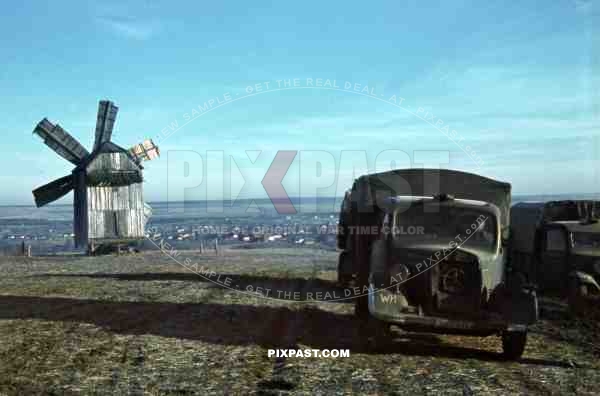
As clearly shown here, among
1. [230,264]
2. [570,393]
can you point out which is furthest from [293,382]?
[230,264]

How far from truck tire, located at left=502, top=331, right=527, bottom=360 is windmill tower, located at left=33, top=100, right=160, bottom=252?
106 ft

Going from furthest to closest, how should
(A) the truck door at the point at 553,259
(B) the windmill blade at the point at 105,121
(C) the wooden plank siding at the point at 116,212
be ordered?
1. (B) the windmill blade at the point at 105,121
2. (C) the wooden plank siding at the point at 116,212
3. (A) the truck door at the point at 553,259

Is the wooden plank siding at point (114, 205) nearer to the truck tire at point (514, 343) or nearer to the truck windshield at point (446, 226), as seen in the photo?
the truck windshield at point (446, 226)

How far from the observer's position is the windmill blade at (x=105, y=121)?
41.2 meters

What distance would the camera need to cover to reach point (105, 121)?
4172 centimetres

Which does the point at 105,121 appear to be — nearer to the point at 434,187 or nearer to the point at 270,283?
the point at 270,283

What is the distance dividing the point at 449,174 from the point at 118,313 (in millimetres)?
8134

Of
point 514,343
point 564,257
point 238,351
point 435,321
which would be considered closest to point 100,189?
point 564,257

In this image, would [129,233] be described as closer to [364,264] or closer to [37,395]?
[364,264]

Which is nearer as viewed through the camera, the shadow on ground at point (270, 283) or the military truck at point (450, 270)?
the military truck at point (450, 270)

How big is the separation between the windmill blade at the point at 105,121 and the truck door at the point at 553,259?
31588mm

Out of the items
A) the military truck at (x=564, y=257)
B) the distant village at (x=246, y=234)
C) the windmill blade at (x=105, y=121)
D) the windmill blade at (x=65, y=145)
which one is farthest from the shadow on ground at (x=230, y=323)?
the distant village at (x=246, y=234)

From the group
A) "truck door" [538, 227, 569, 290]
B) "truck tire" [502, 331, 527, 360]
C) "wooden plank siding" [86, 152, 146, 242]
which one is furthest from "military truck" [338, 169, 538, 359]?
"wooden plank siding" [86, 152, 146, 242]

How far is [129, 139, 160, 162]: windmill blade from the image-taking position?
4035 cm
